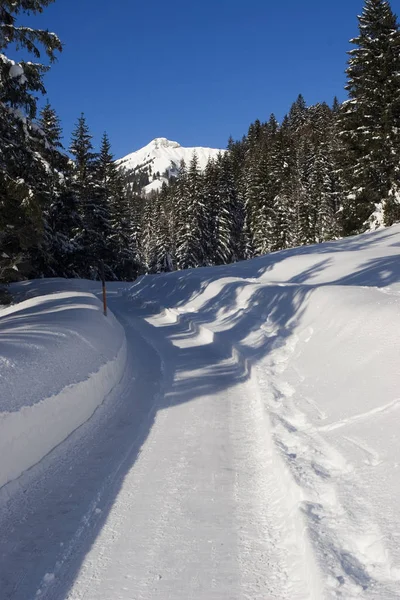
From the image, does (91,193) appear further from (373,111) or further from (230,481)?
(230,481)

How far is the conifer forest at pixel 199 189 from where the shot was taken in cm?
1216

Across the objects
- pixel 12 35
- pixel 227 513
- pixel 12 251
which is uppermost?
pixel 12 35

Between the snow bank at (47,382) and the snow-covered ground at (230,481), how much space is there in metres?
0.08

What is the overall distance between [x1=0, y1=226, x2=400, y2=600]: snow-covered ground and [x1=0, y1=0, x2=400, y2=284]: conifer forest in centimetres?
651

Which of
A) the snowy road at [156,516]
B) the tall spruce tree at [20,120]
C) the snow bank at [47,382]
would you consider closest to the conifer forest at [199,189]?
the tall spruce tree at [20,120]

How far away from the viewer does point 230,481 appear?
14.1ft

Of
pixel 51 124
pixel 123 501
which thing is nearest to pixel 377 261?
pixel 123 501

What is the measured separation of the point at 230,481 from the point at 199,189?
1866 inches

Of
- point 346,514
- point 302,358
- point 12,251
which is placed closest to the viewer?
point 346,514

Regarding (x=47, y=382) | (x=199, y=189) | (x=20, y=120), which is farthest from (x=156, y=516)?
(x=199, y=189)

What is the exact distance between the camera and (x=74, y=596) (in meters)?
2.80

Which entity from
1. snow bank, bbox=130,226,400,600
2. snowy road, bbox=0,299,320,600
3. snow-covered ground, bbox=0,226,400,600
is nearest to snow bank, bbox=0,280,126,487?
snow-covered ground, bbox=0,226,400,600

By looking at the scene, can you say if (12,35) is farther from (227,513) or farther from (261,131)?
(261,131)

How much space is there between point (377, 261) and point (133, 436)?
15.5 metres
